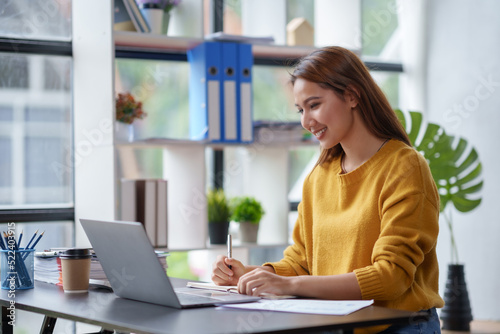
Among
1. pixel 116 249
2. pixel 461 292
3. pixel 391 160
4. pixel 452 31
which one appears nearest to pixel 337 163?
pixel 391 160

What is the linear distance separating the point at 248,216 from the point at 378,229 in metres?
1.49

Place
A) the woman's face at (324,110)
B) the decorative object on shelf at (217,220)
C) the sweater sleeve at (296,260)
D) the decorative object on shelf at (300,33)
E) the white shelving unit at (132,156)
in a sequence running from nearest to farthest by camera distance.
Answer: the woman's face at (324,110) < the sweater sleeve at (296,260) < the white shelving unit at (132,156) < the decorative object on shelf at (217,220) < the decorative object on shelf at (300,33)

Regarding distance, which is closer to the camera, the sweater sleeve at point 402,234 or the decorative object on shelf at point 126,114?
the sweater sleeve at point 402,234

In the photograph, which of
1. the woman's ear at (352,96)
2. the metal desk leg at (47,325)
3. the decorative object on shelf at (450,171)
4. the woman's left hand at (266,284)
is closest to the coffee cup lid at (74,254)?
the metal desk leg at (47,325)

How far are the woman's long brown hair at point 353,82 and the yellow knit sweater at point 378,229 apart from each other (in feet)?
0.18

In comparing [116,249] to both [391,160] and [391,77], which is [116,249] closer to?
[391,160]

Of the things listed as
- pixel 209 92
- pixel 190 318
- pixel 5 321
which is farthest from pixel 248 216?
pixel 190 318

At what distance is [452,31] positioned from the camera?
12.5ft

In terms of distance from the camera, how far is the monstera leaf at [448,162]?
3.48 meters

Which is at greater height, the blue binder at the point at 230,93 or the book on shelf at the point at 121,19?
the book on shelf at the point at 121,19

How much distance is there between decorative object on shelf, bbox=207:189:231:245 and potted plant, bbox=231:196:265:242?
7 centimetres

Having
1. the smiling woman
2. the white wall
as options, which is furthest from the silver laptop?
the white wall

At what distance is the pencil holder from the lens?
73.0 inches

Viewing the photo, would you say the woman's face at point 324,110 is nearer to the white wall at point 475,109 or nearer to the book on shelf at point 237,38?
the book on shelf at point 237,38
